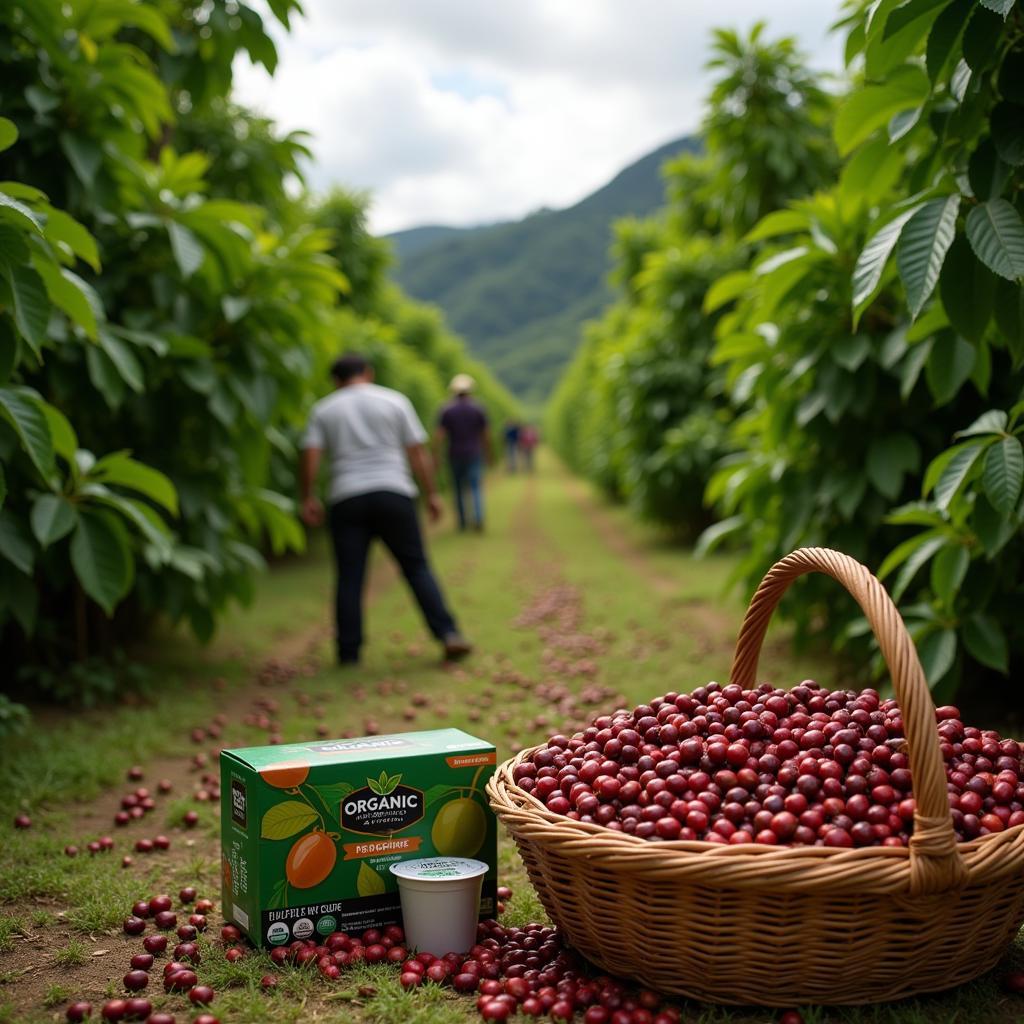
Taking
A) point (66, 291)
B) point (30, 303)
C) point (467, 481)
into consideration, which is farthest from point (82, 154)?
point (467, 481)

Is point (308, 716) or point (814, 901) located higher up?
point (814, 901)

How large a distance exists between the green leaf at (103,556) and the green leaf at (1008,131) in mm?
3411

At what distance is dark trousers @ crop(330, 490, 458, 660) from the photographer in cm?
671

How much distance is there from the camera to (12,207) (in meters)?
2.75

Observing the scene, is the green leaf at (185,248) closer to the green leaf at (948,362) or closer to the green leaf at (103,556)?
the green leaf at (103,556)

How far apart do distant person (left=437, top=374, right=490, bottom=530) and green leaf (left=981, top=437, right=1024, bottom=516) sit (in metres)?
11.5

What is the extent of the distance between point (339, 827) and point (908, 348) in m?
3.23

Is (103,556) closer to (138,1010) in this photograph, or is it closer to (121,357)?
(121,357)

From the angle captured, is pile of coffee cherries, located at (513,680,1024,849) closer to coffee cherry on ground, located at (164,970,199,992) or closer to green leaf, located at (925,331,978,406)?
coffee cherry on ground, located at (164,970,199,992)

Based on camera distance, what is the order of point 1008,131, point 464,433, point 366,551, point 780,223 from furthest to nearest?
point 464,433 < point 366,551 < point 780,223 < point 1008,131

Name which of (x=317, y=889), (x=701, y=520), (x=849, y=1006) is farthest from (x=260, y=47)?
(x=701, y=520)

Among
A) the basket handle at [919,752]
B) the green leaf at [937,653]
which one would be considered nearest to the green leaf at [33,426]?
Result: the basket handle at [919,752]

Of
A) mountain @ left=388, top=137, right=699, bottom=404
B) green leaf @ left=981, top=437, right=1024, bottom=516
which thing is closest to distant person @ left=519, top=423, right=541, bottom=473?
green leaf @ left=981, top=437, right=1024, bottom=516

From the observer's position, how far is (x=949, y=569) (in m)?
3.90
